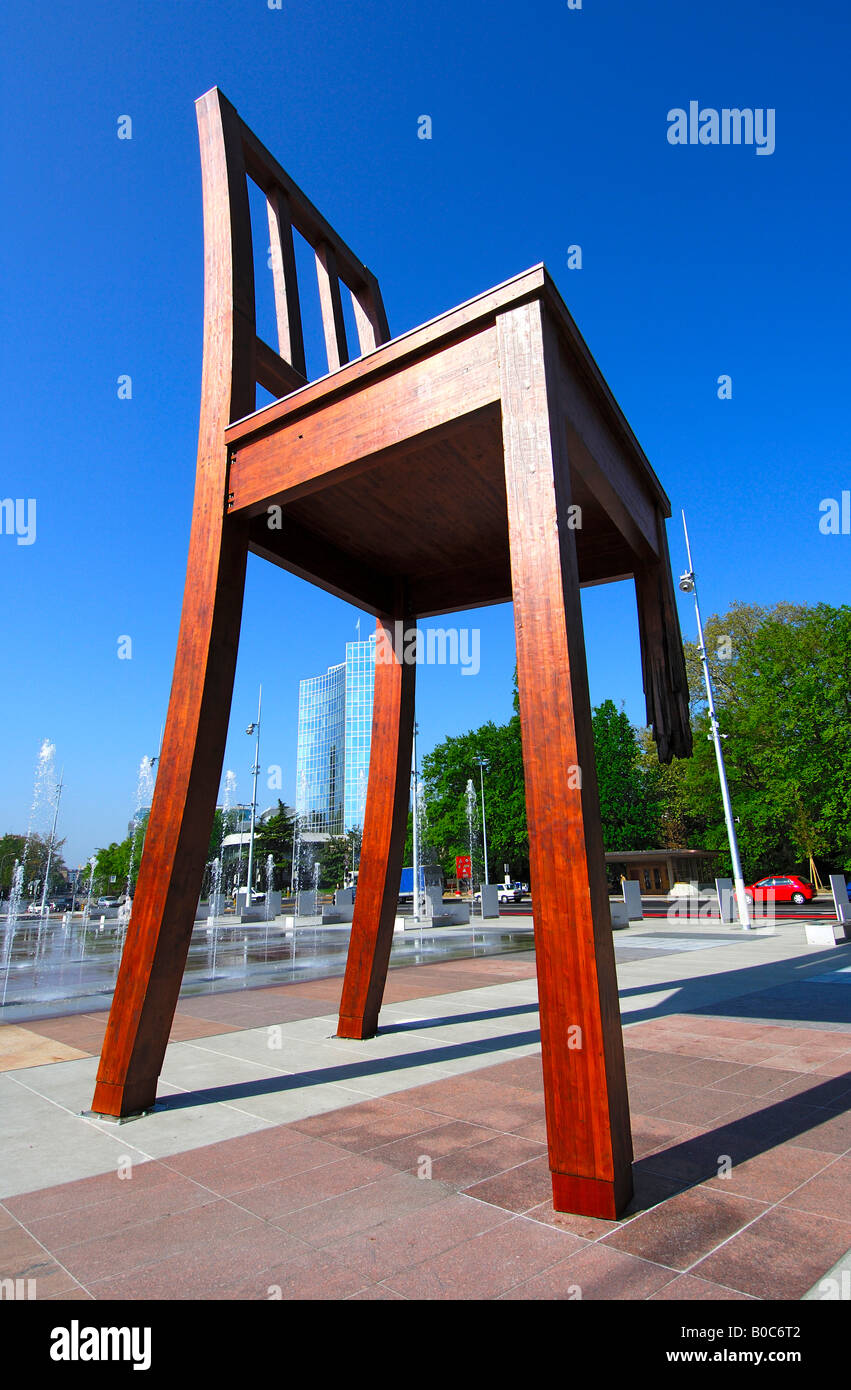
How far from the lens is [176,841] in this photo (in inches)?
198

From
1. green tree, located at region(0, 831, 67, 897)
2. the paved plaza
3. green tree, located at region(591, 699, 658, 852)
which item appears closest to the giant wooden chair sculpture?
the paved plaza

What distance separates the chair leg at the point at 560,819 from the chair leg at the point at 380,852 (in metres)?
3.37

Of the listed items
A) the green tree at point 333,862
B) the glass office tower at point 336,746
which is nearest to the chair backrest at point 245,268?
the green tree at point 333,862

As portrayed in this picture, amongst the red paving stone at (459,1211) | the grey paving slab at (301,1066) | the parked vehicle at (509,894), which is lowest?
the parked vehicle at (509,894)

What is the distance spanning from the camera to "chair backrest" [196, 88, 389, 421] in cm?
589

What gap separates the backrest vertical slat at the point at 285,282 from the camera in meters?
6.58

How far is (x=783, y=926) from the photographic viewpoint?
834 inches

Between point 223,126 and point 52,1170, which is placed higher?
point 223,126

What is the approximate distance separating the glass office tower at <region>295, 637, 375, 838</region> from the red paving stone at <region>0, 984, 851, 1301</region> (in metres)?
96.9

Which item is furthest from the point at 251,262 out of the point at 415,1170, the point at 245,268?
the point at 415,1170

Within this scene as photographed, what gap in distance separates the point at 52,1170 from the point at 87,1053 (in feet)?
11.2

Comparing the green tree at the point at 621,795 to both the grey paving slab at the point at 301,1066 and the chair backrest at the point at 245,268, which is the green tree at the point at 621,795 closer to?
the grey paving slab at the point at 301,1066
